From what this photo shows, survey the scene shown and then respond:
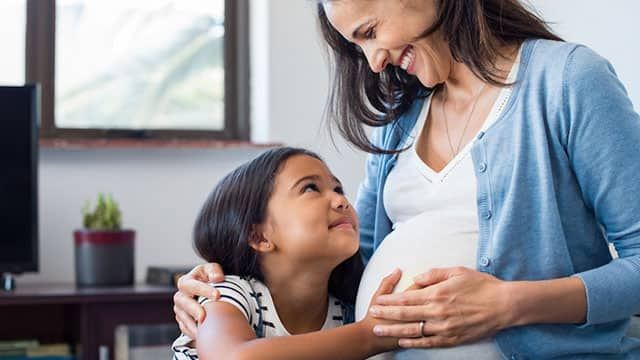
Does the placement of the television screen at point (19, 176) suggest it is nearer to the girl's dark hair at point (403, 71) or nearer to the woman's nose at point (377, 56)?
the girl's dark hair at point (403, 71)

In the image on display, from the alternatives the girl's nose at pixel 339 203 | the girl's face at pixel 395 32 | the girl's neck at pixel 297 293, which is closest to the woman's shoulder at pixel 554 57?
the girl's face at pixel 395 32

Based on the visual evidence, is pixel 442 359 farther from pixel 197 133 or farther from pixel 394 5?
pixel 197 133

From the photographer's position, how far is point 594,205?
129 centimetres

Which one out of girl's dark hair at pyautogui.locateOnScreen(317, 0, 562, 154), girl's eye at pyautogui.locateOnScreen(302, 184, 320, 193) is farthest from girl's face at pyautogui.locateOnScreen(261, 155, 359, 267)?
girl's dark hair at pyautogui.locateOnScreen(317, 0, 562, 154)

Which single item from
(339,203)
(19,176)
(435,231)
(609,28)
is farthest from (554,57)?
(19,176)

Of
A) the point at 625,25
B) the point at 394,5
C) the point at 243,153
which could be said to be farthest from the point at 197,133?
the point at 394,5

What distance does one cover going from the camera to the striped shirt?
1425 mm

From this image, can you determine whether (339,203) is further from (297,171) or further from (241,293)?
(241,293)

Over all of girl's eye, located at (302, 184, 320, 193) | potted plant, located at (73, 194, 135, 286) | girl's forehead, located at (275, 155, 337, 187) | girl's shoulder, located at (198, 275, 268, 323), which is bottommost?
potted plant, located at (73, 194, 135, 286)

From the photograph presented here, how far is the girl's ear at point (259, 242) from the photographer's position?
1539 mm

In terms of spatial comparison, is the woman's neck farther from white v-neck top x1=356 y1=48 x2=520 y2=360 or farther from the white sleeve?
the white sleeve

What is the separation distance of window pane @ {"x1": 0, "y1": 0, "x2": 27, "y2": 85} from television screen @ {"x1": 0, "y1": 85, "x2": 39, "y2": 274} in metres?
0.34

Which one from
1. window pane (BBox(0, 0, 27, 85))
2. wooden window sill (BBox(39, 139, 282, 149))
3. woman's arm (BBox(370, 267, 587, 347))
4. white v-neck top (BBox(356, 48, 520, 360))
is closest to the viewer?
woman's arm (BBox(370, 267, 587, 347))

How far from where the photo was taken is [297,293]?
1543 millimetres
